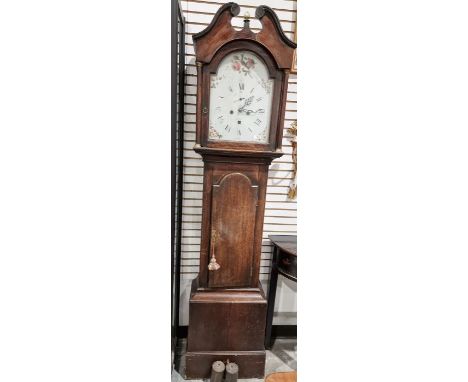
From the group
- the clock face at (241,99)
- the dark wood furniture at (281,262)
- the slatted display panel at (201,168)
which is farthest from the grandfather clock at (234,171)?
the slatted display panel at (201,168)

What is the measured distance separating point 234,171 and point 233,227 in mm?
291

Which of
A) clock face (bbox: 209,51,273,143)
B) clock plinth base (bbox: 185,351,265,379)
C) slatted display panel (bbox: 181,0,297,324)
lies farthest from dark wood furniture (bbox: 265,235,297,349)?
clock face (bbox: 209,51,273,143)

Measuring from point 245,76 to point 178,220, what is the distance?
891mm

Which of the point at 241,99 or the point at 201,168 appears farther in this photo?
the point at 201,168

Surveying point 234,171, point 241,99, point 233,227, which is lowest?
point 233,227

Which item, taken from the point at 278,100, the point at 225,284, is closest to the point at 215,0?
the point at 278,100

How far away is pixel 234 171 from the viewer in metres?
1.44

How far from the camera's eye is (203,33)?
1269mm

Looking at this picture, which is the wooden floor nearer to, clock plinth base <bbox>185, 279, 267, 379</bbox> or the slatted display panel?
clock plinth base <bbox>185, 279, 267, 379</bbox>

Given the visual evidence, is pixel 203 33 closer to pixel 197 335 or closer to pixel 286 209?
pixel 286 209

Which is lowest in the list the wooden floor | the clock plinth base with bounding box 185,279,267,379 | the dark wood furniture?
the wooden floor

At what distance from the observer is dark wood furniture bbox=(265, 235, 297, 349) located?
159 centimetres

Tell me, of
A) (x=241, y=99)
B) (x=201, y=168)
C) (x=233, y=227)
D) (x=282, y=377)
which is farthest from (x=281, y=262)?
(x=241, y=99)

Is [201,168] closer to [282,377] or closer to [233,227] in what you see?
[233,227]
